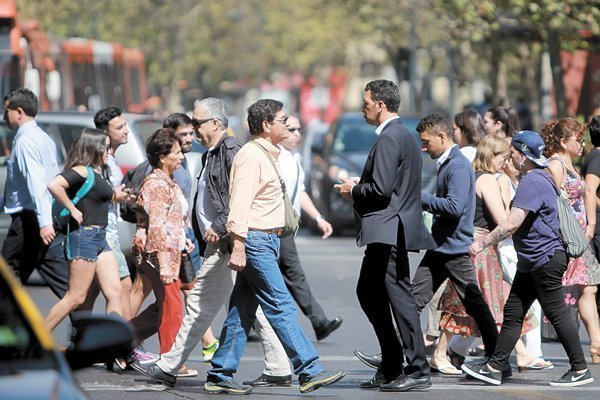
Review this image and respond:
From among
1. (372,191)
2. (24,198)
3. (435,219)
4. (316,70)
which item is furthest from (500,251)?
(316,70)

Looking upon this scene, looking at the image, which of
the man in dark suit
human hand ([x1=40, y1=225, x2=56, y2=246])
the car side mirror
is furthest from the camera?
human hand ([x1=40, y1=225, x2=56, y2=246])

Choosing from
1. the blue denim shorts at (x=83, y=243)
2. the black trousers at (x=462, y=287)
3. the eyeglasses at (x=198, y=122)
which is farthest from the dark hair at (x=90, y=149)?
the black trousers at (x=462, y=287)

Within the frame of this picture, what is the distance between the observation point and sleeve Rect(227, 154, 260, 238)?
773cm

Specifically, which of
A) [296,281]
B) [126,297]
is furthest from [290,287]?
[126,297]

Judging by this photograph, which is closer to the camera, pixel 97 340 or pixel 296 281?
pixel 97 340

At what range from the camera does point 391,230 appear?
8.05 meters

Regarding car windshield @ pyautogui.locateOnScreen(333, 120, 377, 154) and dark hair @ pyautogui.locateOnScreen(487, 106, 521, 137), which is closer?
dark hair @ pyautogui.locateOnScreen(487, 106, 521, 137)

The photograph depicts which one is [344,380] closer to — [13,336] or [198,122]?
[198,122]

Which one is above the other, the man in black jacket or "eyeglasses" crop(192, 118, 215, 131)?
"eyeglasses" crop(192, 118, 215, 131)

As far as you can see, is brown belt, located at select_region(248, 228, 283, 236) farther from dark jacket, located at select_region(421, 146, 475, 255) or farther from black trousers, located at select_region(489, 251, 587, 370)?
black trousers, located at select_region(489, 251, 587, 370)

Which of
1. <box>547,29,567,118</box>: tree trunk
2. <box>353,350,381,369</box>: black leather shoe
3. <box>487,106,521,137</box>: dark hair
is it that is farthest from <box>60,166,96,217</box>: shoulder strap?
<box>547,29,567,118</box>: tree trunk

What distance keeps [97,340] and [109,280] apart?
4.51 meters

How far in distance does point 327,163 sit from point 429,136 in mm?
11321

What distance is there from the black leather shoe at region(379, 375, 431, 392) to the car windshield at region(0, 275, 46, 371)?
432cm
